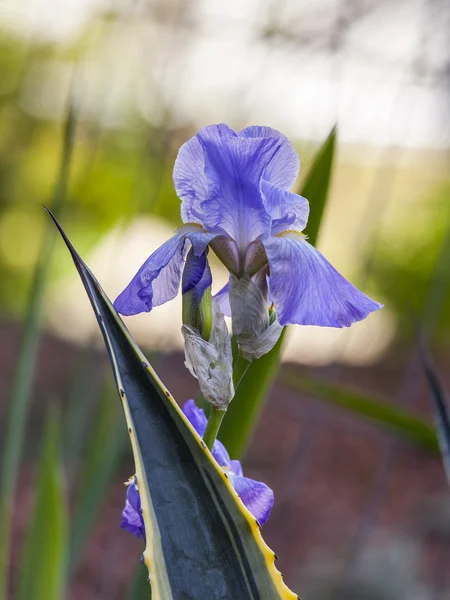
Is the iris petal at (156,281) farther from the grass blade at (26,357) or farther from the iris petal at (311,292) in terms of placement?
the grass blade at (26,357)

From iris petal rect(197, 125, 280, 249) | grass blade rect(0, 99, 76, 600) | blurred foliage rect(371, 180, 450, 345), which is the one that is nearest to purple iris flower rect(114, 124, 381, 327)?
iris petal rect(197, 125, 280, 249)

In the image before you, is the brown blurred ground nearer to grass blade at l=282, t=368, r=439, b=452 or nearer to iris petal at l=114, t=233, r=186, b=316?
grass blade at l=282, t=368, r=439, b=452

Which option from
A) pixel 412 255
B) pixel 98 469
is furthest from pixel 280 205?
pixel 412 255

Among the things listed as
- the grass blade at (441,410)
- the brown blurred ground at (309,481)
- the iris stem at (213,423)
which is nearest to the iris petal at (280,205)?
the iris stem at (213,423)

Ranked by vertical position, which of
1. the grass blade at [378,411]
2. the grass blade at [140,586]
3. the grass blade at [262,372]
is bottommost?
the grass blade at [140,586]

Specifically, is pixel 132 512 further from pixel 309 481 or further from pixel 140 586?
pixel 309 481

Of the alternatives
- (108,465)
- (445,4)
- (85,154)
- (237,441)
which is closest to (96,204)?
(85,154)
